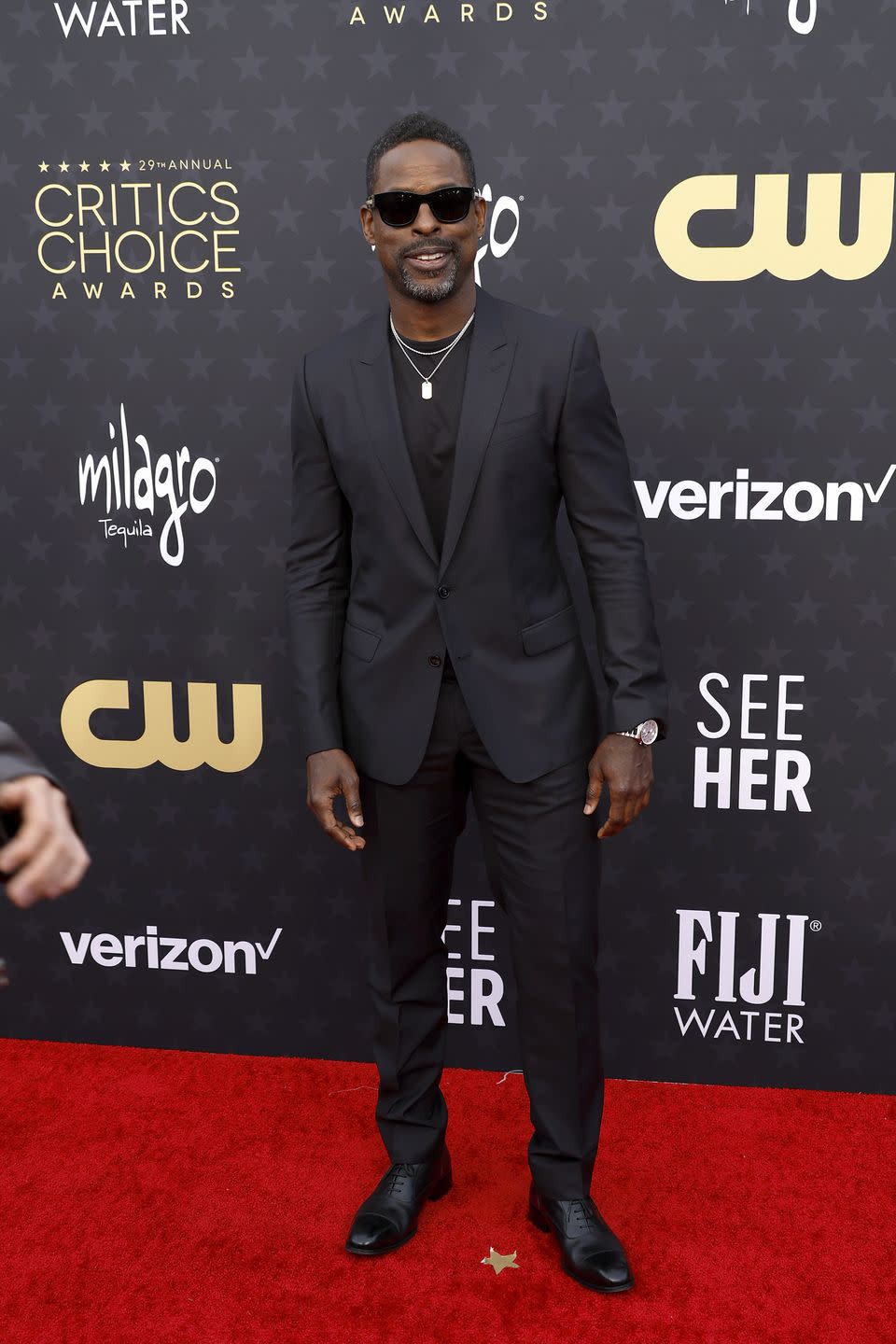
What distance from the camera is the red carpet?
2045mm

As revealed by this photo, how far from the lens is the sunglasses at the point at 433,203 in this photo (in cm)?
193

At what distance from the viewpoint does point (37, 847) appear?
1099mm

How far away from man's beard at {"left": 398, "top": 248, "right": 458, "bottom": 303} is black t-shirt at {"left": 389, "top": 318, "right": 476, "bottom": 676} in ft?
0.30

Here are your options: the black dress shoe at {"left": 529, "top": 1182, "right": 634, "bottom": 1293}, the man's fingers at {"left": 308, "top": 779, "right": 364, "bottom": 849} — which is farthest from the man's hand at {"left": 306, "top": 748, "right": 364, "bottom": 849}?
the black dress shoe at {"left": 529, "top": 1182, "right": 634, "bottom": 1293}

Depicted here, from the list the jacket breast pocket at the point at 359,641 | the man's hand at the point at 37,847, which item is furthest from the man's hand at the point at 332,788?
the man's hand at the point at 37,847

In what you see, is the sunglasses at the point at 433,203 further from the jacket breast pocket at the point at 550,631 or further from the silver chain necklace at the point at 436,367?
the jacket breast pocket at the point at 550,631

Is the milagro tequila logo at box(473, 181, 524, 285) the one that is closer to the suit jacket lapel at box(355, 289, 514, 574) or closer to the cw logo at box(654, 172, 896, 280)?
the cw logo at box(654, 172, 896, 280)

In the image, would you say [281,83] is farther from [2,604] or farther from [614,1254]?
[614,1254]

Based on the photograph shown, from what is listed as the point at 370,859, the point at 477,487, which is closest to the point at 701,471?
the point at 477,487

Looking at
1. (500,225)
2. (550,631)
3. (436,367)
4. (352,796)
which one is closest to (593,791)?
(550,631)

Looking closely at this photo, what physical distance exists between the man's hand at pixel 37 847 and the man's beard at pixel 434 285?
115cm

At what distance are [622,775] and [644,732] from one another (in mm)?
82

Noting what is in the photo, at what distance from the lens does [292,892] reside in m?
2.88

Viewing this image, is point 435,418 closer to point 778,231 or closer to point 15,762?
point 778,231
